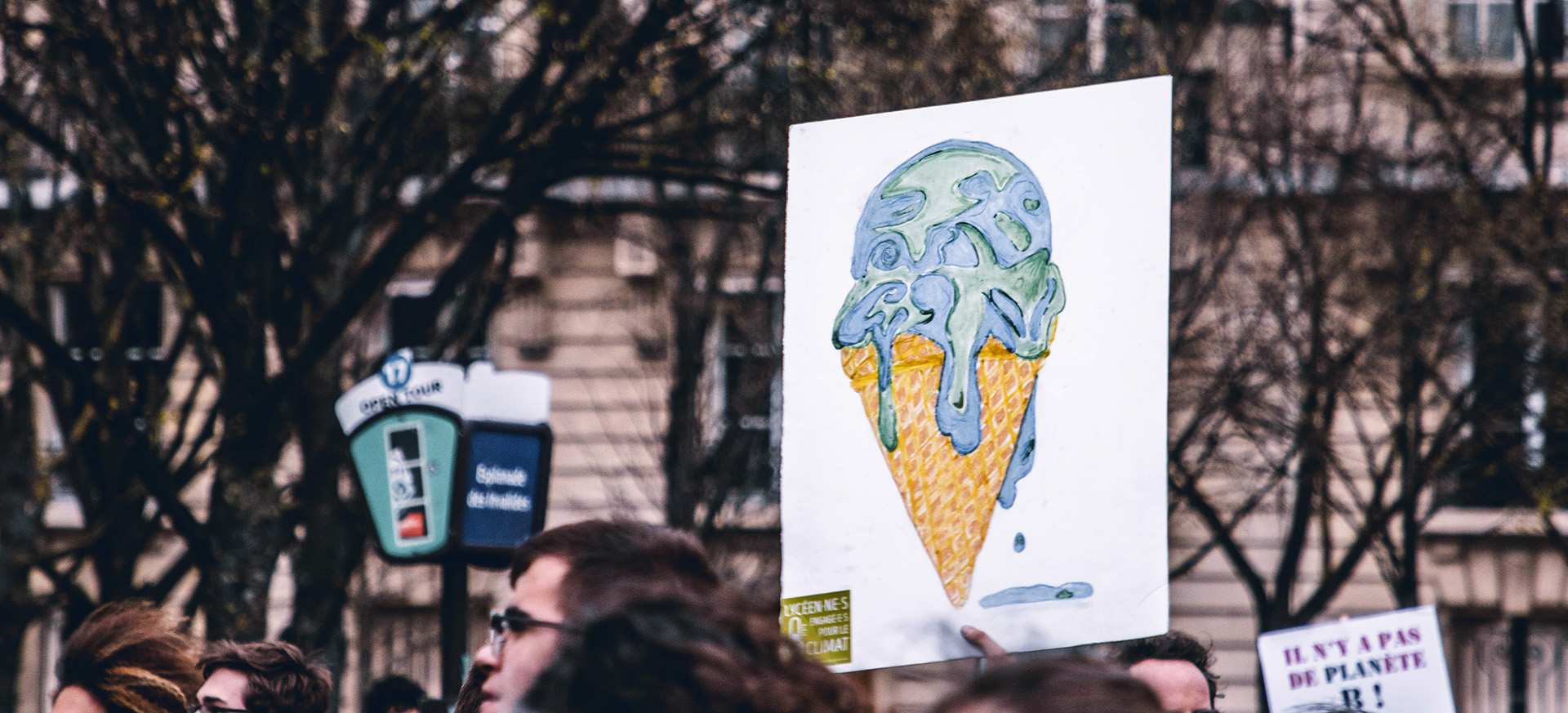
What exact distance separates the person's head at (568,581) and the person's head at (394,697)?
12.8 feet

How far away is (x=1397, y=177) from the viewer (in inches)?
512

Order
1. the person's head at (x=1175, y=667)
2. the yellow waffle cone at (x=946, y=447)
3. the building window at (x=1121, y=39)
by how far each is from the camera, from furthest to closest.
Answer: the building window at (x=1121, y=39)
the person's head at (x=1175, y=667)
the yellow waffle cone at (x=946, y=447)

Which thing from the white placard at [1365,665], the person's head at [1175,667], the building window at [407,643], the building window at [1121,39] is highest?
the building window at [1121,39]

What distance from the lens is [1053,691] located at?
5.99ft

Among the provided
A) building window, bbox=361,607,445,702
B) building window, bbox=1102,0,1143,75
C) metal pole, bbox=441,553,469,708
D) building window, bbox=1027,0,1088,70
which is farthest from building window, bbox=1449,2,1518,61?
building window, bbox=361,607,445,702

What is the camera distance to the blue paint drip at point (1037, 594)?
3332 millimetres

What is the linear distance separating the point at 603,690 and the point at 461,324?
32.5 feet

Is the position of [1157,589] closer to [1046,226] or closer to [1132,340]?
[1132,340]

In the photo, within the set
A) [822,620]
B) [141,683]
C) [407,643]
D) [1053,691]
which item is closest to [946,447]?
[822,620]

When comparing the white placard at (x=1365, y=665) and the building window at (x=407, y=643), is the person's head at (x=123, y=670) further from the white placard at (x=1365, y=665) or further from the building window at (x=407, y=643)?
the building window at (x=407, y=643)

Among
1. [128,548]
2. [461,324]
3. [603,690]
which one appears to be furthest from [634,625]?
[128,548]

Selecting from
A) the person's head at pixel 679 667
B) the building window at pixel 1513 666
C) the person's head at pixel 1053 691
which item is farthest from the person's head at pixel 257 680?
the building window at pixel 1513 666

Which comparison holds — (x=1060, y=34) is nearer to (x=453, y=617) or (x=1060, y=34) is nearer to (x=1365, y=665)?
(x=1365, y=665)

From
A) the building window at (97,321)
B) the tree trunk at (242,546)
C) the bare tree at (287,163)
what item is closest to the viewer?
the tree trunk at (242,546)
